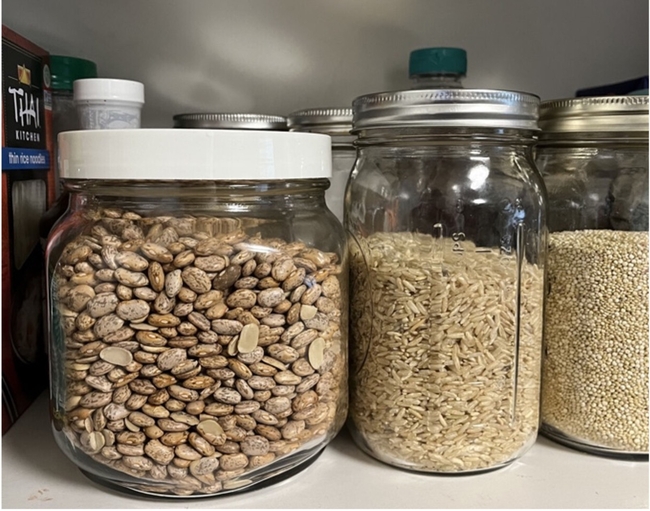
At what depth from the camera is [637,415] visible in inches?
25.1

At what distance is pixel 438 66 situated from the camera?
2.70ft

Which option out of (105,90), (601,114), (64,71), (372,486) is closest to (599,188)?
(601,114)

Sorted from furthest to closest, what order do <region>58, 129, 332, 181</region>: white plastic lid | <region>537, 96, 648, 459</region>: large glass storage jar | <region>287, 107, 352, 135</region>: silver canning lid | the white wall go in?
1. the white wall
2. <region>287, 107, 352, 135</region>: silver canning lid
3. <region>537, 96, 648, 459</region>: large glass storage jar
4. <region>58, 129, 332, 181</region>: white plastic lid

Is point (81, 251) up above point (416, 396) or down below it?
above

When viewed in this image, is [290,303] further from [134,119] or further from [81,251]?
[134,119]

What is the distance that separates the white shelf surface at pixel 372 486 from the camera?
22.3 inches

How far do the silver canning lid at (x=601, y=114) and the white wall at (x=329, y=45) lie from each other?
0.27 metres

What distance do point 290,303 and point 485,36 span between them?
521 millimetres

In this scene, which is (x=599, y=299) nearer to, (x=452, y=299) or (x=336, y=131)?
(x=452, y=299)

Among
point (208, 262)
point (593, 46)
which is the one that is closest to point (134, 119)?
point (208, 262)

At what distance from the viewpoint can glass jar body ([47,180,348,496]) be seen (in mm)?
531

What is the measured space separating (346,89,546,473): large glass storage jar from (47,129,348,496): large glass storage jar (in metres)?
0.06

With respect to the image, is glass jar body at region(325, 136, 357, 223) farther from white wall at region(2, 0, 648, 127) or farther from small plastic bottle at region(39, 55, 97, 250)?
small plastic bottle at region(39, 55, 97, 250)

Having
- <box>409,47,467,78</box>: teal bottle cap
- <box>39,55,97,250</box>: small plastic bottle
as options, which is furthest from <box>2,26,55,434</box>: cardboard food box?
<box>409,47,467,78</box>: teal bottle cap
